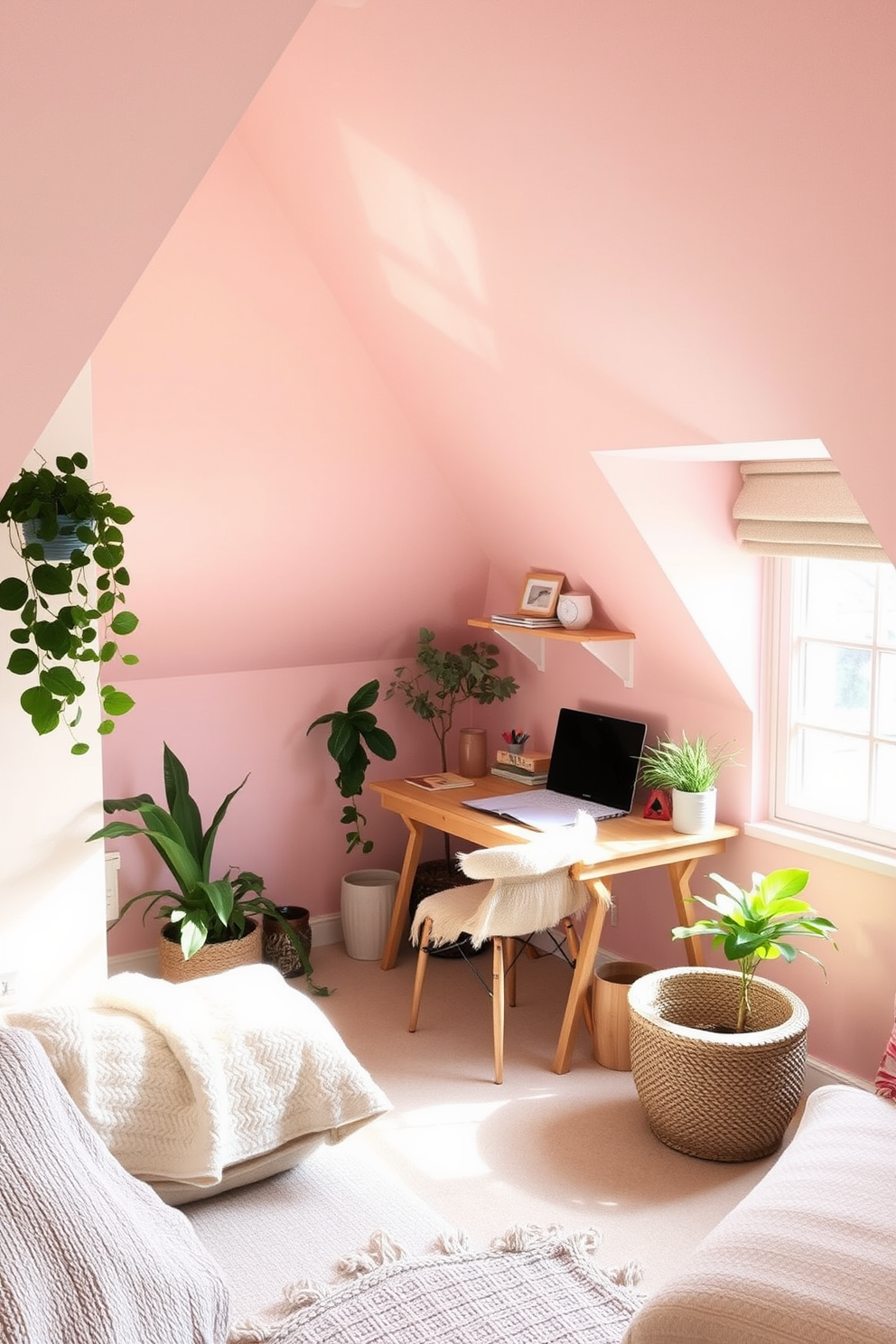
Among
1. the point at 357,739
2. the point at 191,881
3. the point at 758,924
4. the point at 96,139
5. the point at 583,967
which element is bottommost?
the point at 583,967

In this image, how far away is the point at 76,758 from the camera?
3.05 meters

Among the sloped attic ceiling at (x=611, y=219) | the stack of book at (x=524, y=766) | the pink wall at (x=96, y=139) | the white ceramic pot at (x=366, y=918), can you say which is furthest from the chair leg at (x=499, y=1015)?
the pink wall at (x=96, y=139)

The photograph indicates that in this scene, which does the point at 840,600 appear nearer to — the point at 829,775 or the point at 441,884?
the point at 829,775

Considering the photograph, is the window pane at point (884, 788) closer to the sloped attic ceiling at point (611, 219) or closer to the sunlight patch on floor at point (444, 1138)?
the sloped attic ceiling at point (611, 219)

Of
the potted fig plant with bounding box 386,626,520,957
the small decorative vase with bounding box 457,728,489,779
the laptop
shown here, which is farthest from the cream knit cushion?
the small decorative vase with bounding box 457,728,489,779

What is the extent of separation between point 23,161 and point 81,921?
2123 millimetres

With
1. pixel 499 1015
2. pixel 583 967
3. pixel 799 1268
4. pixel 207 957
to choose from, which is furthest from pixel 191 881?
pixel 799 1268

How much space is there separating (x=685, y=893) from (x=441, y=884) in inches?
44.2

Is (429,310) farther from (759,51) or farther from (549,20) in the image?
(759,51)

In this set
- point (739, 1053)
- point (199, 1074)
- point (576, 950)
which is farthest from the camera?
point (576, 950)

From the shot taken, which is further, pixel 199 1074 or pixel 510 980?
pixel 510 980

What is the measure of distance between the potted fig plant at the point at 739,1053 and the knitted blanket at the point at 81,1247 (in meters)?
1.40

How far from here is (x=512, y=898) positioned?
3.54 metres

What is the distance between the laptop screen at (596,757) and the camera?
4086 millimetres
